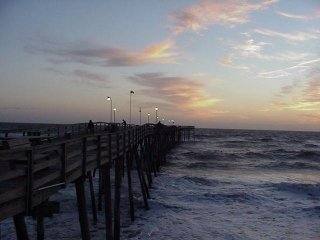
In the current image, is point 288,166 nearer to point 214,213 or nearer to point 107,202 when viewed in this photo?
point 214,213

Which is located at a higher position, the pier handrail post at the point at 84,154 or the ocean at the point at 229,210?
the pier handrail post at the point at 84,154

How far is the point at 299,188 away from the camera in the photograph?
31.1 m

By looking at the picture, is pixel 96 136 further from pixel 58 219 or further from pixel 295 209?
pixel 295 209

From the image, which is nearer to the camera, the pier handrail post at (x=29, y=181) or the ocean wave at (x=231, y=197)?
the pier handrail post at (x=29, y=181)

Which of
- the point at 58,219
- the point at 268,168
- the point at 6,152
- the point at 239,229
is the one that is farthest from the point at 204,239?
the point at 268,168

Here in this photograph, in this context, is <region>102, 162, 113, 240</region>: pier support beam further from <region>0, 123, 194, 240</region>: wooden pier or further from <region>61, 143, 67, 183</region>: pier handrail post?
<region>61, 143, 67, 183</region>: pier handrail post

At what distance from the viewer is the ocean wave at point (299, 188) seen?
97.8 feet

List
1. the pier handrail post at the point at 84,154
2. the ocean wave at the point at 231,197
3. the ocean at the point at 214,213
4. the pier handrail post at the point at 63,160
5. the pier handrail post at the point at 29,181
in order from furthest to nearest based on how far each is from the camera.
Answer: the ocean wave at the point at 231,197 → the ocean at the point at 214,213 → the pier handrail post at the point at 84,154 → the pier handrail post at the point at 63,160 → the pier handrail post at the point at 29,181

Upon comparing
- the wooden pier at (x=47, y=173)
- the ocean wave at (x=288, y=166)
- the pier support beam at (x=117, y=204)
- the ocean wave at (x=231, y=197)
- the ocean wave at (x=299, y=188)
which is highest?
the wooden pier at (x=47, y=173)

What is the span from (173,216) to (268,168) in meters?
31.7

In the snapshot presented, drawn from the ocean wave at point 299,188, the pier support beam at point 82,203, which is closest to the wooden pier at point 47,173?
the pier support beam at point 82,203

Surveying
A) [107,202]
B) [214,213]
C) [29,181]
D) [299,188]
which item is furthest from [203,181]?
[29,181]

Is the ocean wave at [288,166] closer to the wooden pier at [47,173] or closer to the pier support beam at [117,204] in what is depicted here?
the pier support beam at [117,204]

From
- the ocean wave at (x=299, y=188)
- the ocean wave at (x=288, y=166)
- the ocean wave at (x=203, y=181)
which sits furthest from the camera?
the ocean wave at (x=288, y=166)
